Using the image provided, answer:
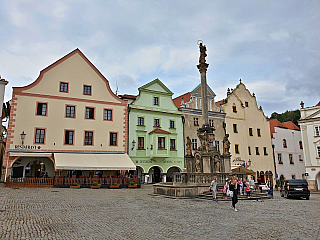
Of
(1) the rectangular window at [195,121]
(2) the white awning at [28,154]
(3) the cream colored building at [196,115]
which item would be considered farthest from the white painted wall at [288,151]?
(2) the white awning at [28,154]

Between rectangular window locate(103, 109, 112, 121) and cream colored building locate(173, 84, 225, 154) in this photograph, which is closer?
rectangular window locate(103, 109, 112, 121)

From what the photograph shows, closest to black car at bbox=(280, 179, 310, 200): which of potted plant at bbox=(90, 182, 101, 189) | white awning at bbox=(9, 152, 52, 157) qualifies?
potted plant at bbox=(90, 182, 101, 189)

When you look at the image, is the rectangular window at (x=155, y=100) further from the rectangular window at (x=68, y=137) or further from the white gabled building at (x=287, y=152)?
the white gabled building at (x=287, y=152)

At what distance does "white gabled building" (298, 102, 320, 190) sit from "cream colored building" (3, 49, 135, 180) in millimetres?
29810

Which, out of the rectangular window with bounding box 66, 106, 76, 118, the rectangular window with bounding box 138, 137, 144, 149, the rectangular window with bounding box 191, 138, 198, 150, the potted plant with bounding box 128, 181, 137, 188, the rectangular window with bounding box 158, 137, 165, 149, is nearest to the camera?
the potted plant with bounding box 128, 181, 137, 188

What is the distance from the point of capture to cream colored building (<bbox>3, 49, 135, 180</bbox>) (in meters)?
29.0

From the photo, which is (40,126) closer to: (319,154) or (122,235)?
(122,235)

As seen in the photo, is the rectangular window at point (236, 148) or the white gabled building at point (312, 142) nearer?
the white gabled building at point (312, 142)

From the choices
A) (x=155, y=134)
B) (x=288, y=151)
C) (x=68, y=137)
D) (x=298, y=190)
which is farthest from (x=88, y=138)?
(x=288, y=151)

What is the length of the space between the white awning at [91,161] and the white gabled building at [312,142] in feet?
98.2

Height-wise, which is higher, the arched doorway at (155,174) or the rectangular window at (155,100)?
the rectangular window at (155,100)

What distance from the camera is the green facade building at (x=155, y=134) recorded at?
35.8 meters

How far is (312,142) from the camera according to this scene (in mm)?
44406

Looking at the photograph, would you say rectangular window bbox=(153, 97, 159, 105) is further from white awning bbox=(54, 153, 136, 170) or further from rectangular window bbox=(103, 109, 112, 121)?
white awning bbox=(54, 153, 136, 170)
